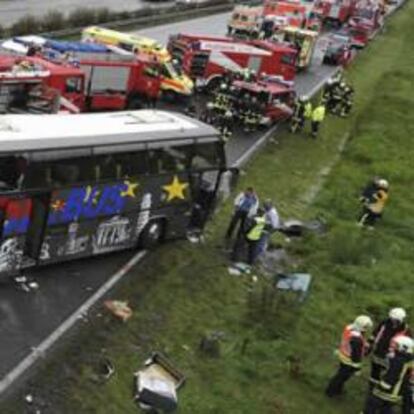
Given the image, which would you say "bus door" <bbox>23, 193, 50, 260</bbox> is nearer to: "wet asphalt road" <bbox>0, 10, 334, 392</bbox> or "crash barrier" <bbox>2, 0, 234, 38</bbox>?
"wet asphalt road" <bbox>0, 10, 334, 392</bbox>

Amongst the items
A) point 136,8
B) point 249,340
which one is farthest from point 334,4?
point 249,340

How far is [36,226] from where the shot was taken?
16.9m

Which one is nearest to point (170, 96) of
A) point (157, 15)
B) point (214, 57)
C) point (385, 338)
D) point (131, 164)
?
point (214, 57)

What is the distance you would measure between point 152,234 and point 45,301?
388 centimetres

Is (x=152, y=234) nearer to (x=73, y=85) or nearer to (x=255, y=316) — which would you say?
(x=255, y=316)

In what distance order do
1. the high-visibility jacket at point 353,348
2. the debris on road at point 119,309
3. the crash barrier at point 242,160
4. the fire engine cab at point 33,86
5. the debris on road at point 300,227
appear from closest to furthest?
the high-visibility jacket at point 353,348
the debris on road at point 119,309
the crash barrier at point 242,160
the debris on road at point 300,227
the fire engine cab at point 33,86

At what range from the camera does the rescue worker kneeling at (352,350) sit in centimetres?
1413

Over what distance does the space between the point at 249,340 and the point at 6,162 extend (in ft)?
17.2

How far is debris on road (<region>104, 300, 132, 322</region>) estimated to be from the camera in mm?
16516

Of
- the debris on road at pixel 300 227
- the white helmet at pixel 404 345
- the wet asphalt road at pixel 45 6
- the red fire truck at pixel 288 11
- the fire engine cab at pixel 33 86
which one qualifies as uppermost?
the white helmet at pixel 404 345

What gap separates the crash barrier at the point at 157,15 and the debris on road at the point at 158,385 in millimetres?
31953

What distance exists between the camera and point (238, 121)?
3391cm

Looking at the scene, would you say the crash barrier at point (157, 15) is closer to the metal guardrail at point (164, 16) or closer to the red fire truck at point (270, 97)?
the metal guardrail at point (164, 16)

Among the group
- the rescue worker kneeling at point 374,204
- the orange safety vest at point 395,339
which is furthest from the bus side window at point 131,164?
the rescue worker kneeling at point 374,204
